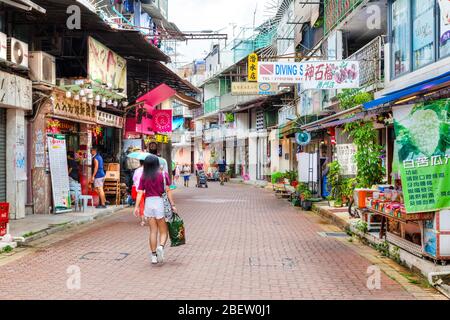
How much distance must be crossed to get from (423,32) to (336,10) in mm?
8230

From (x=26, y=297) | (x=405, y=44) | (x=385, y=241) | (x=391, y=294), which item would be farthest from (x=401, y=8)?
(x=26, y=297)

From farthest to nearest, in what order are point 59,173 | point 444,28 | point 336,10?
point 336,10 → point 59,173 → point 444,28

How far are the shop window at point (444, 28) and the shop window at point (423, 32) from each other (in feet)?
1.62

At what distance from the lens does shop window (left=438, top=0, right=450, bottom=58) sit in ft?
35.2

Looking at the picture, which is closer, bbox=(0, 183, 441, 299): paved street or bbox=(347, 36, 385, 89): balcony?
bbox=(0, 183, 441, 299): paved street

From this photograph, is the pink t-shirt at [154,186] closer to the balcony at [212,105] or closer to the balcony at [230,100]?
the balcony at [230,100]

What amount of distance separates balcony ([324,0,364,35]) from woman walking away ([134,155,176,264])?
10856mm

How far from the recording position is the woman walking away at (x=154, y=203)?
352 inches

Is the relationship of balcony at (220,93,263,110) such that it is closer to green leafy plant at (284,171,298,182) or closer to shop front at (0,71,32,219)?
green leafy plant at (284,171,298,182)

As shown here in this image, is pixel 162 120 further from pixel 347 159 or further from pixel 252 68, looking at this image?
pixel 347 159

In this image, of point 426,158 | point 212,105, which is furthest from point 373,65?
point 212,105

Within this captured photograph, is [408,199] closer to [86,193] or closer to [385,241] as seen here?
[385,241]

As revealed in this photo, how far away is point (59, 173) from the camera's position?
1617 centimetres

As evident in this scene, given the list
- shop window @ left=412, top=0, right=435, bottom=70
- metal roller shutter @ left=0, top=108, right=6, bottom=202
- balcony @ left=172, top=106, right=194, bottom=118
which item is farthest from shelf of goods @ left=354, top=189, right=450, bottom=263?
balcony @ left=172, top=106, right=194, bottom=118
